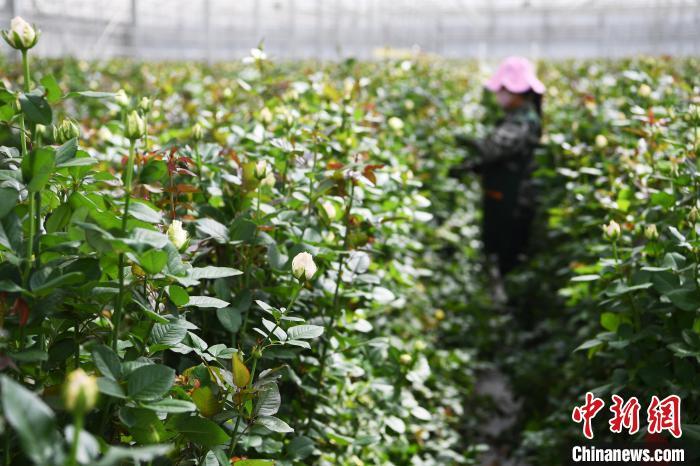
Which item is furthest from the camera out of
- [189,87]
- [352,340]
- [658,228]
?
[189,87]

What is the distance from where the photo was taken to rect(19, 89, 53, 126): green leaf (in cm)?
89

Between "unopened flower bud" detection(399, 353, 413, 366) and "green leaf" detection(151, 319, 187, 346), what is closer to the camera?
"green leaf" detection(151, 319, 187, 346)

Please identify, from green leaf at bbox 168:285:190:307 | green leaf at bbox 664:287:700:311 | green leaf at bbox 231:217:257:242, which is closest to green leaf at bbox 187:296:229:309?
green leaf at bbox 168:285:190:307

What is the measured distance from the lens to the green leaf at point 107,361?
2.70 feet

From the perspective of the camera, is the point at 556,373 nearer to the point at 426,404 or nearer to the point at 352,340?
the point at 426,404

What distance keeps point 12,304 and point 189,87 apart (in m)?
2.82

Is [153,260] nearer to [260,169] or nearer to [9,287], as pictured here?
[9,287]

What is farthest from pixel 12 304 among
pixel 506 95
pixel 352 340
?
pixel 506 95

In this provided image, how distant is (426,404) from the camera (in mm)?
2633

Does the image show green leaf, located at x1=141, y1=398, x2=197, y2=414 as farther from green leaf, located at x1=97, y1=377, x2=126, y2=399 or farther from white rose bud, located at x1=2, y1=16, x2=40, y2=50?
white rose bud, located at x1=2, y1=16, x2=40, y2=50

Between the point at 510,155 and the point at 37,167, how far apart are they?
3.53m

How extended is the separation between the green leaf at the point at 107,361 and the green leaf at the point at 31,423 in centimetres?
21

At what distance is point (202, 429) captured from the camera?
3.05ft

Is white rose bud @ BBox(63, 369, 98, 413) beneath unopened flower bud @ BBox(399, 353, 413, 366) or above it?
above
